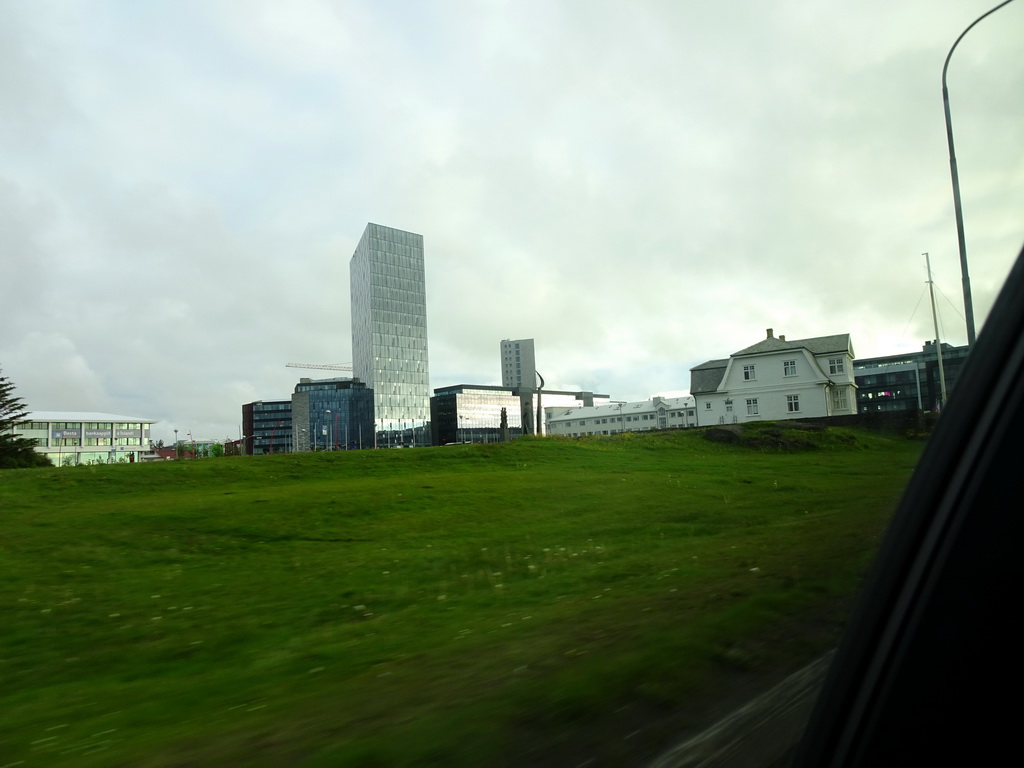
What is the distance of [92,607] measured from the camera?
732 centimetres

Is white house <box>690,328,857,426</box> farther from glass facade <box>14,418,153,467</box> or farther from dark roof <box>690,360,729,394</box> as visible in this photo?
glass facade <box>14,418,153,467</box>

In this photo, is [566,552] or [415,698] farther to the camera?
[566,552]

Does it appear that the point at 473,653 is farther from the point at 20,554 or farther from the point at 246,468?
the point at 246,468

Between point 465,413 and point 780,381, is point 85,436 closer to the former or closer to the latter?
point 465,413

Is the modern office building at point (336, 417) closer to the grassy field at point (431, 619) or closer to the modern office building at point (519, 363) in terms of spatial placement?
the modern office building at point (519, 363)

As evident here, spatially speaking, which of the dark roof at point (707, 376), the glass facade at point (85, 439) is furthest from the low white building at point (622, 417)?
the glass facade at point (85, 439)

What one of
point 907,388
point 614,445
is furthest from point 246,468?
point 907,388

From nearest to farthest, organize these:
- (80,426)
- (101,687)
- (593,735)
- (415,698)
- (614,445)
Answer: (593,735) → (415,698) → (101,687) → (614,445) → (80,426)

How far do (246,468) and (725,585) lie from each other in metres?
24.5

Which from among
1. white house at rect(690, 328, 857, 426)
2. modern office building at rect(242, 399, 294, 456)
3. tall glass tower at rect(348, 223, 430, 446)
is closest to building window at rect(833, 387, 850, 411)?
white house at rect(690, 328, 857, 426)

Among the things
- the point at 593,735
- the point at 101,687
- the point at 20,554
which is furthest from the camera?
the point at 20,554

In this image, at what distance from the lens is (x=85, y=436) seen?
189ft

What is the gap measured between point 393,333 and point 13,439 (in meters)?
88.2

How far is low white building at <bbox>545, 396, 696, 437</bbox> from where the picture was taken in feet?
48.7
